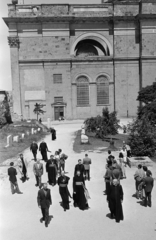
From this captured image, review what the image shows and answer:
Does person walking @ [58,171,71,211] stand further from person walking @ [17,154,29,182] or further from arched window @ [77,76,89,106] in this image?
arched window @ [77,76,89,106]

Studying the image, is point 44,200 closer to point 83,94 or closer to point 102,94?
point 83,94

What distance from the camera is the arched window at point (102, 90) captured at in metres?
46.0

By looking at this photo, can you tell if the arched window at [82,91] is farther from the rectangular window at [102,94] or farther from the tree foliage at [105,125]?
the tree foliage at [105,125]

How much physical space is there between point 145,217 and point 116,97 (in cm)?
3835

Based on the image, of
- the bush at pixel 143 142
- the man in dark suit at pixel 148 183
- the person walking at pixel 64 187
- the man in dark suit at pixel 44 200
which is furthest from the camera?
the bush at pixel 143 142

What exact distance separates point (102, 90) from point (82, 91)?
136 inches

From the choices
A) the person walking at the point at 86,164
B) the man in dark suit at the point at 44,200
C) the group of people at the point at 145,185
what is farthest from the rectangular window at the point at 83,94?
the man in dark suit at the point at 44,200

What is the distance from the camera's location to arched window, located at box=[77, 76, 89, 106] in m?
45.8

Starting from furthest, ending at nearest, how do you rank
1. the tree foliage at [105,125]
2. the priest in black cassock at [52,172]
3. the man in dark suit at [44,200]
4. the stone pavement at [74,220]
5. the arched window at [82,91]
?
the arched window at [82,91], the tree foliage at [105,125], the priest in black cassock at [52,172], the man in dark suit at [44,200], the stone pavement at [74,220]

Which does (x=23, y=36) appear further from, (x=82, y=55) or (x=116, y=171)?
(x=116, y=171)

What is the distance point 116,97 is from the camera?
46.0 meters

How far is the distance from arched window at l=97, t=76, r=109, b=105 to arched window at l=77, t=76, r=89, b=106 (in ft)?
6.74

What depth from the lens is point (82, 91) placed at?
45844 millimetres

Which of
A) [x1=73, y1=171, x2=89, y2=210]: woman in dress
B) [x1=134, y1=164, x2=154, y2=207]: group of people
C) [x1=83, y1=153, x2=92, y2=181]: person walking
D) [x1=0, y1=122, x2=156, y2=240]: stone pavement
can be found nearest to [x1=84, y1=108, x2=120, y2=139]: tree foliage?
[x1=83, y1=153, x2=92, y2=181]: person walking
